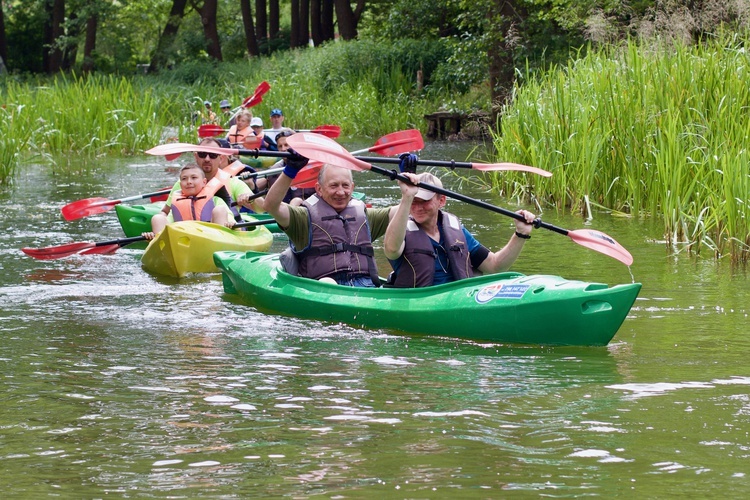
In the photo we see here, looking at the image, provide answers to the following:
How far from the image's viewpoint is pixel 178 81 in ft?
86.7

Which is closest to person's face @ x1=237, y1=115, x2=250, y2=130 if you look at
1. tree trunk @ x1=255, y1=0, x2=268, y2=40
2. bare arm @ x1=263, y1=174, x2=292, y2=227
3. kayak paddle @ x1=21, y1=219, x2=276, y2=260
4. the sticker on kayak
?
kayak paddle @ x1=21, y1=219, x2=276, y2=260

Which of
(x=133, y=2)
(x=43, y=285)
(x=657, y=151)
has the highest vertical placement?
(x=133, y=2)

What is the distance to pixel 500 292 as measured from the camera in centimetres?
564

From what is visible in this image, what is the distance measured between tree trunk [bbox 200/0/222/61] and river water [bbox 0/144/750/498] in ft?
79.7

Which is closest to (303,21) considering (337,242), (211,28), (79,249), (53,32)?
(211,28)

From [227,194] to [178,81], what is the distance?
17863mm

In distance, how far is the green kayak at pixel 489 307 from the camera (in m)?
5.42

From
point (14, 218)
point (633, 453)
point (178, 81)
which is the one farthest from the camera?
point (178, 81)

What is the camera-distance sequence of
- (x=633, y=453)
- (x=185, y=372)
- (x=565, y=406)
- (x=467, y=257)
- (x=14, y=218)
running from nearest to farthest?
1. (x=633, y=453)
2. (x=565, y=406)
3. (x=185, y=372)
4. (x=467, y=257)
5. (x=14, y=218)

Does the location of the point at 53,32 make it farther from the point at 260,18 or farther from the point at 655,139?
the point at 655,139

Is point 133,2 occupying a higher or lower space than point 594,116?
higher

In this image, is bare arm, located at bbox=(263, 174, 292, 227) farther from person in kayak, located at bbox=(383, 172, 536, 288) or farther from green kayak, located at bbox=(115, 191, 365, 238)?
green kayak, located at bbox=(115, 191, 365, 238)

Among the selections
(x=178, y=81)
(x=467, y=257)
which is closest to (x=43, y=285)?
(x=467, y=257)

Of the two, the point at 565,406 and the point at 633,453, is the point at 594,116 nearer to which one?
the point at 565,406
